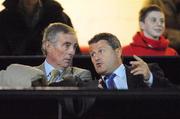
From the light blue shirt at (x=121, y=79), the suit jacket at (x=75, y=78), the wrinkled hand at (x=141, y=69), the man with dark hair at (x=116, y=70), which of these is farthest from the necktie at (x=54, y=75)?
the wrinkled hand at (x=141, y=69)

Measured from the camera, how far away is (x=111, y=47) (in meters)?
4.89

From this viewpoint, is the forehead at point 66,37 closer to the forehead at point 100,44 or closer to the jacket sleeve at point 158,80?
the forehead at point 100,44

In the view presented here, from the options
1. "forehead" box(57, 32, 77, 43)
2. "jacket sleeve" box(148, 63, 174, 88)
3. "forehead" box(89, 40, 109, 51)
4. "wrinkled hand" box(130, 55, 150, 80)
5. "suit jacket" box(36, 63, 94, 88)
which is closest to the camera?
"suit jacket" box(36, 63, 94, 88)

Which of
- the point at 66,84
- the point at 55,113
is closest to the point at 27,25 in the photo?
the point at 66,84

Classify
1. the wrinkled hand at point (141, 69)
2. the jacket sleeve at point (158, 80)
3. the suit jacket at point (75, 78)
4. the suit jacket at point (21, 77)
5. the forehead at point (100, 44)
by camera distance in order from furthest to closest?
1. the forehead at point (100, 44)
2. the jacket sleeve at point (158, 80)
3. the wrinkled hand at point (141, 69)
4. the suit jacket at point (75, 78)
5. the suit jacket at point (21, 77)

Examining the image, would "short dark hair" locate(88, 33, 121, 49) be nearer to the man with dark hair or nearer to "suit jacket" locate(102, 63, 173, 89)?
the man with dark hair

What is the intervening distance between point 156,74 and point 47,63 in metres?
0.85

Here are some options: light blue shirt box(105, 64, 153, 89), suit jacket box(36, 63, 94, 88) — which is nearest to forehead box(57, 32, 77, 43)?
suit jacket box(36, 63, 94, 88)

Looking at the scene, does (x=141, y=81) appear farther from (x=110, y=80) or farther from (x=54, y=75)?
(x=54, y=75)

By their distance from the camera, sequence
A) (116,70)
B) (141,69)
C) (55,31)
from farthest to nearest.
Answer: (55,31) → (116,70) → (141,69)

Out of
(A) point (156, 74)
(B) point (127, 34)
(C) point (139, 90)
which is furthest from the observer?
(B) point (127, 34)

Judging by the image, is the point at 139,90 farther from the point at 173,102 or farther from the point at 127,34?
the point at 127,34

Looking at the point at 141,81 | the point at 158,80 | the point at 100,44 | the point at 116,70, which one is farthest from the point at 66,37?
the point at 158,80

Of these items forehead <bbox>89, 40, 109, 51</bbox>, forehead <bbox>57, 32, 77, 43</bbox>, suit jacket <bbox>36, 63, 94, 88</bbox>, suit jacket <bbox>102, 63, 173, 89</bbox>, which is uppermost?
forehead <bbox>57, 32, 77, 43</bbox>
